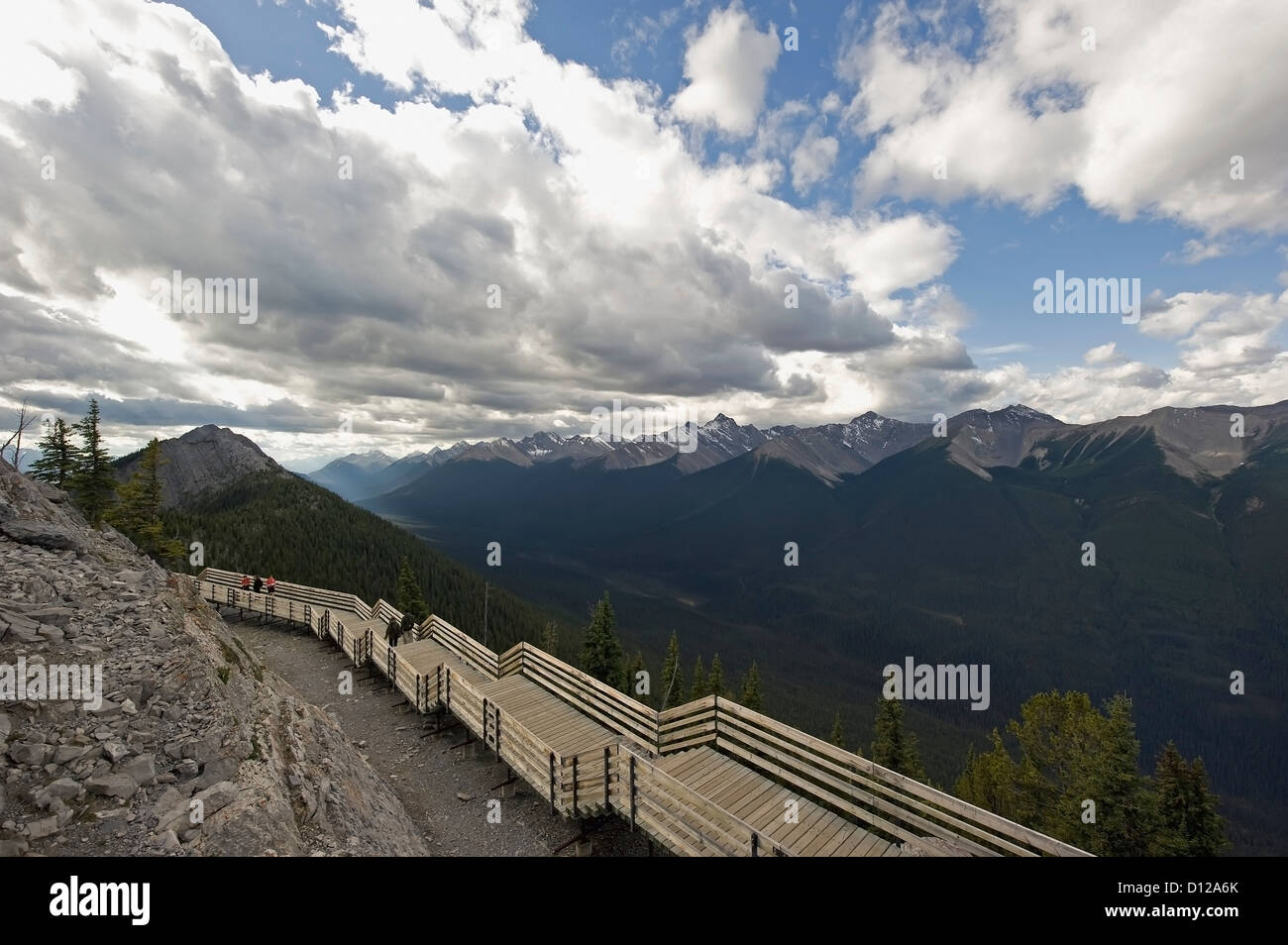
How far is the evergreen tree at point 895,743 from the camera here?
30438 millimetres

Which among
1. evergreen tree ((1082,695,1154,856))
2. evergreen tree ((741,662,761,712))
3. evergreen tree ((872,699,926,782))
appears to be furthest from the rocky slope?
evergreen tree ((741,662,761,712))

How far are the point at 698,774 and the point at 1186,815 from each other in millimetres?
16664

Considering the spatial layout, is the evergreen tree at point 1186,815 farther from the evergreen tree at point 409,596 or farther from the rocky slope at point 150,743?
the evergreen tree at point 409,596

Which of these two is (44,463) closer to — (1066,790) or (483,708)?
(483,708)

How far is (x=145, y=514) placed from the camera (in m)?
31.4

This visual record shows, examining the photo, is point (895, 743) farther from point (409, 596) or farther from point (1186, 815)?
point (409, 596)

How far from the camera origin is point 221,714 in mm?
8734

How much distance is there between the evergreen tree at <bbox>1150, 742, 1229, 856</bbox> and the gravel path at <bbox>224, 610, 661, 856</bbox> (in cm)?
1671

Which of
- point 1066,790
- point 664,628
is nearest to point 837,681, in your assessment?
point 664,628

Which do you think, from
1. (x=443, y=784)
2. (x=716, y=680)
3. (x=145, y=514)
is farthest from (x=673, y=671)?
(x=145, y=514)

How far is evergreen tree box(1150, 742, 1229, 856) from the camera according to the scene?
15148mm

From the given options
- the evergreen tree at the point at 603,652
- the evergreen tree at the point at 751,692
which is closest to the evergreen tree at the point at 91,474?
the evergreen tree at the point at 603,652

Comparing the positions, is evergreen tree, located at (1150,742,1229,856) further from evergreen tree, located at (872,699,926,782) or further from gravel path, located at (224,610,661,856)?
gravel path, located at (224,610,661,856)

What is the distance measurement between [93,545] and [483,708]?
36.5ft
